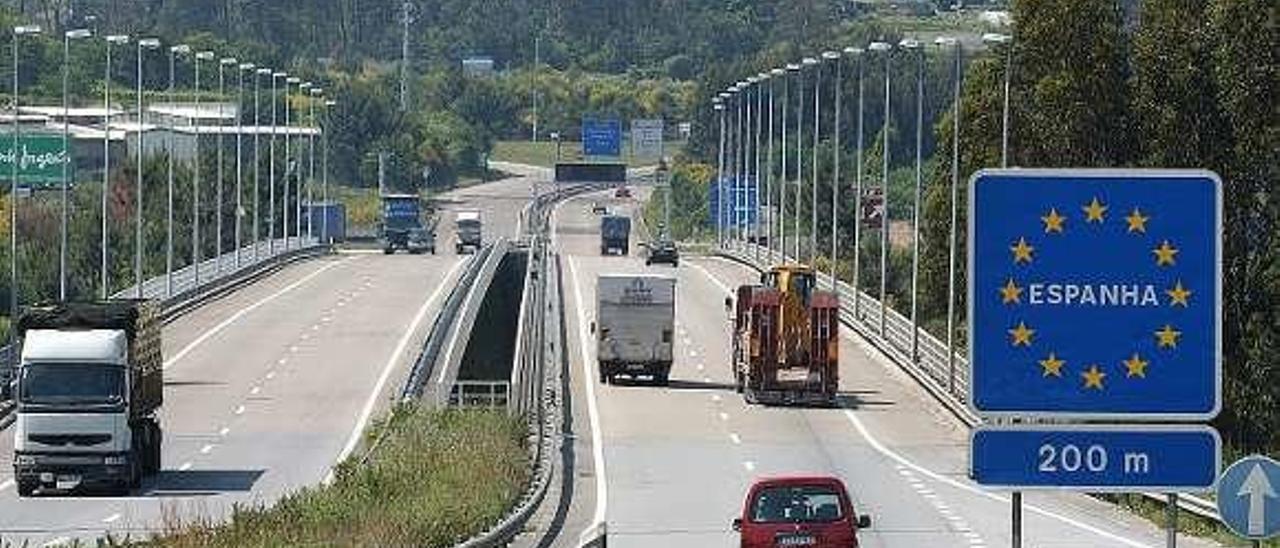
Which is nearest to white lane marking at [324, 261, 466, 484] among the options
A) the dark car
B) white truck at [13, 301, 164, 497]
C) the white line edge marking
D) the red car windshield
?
white truck at [13, 301, 164, 497]

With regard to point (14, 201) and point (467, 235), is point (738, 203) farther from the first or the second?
point (14, 201)

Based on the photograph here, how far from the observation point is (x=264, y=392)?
76688 mm

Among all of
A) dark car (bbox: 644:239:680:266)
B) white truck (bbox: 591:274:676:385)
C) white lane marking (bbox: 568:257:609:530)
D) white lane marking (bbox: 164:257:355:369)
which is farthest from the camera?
dark car (bbox: 644:239:680:266)

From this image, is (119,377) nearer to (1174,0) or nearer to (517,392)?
(517,392)

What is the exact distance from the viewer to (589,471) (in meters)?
56.4

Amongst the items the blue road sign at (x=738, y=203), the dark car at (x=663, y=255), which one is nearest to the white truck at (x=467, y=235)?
the blue road sign at (x=738, y=203)

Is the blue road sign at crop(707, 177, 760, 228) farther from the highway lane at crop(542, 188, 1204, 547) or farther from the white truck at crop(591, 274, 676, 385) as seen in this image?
the white truck at crop(591, 274, 676, 385)

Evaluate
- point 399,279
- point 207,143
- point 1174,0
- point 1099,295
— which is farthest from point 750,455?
point 207,143

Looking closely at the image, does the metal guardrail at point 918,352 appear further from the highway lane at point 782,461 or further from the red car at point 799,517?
the red car at point 799,517

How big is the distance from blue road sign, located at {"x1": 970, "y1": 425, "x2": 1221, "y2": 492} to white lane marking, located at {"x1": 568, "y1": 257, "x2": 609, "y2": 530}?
10.8 m

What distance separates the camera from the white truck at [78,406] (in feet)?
173

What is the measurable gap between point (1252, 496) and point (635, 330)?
2247 inches

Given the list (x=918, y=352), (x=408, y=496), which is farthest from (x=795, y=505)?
(x=918, y=352)

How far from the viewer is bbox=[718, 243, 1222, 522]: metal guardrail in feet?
228
